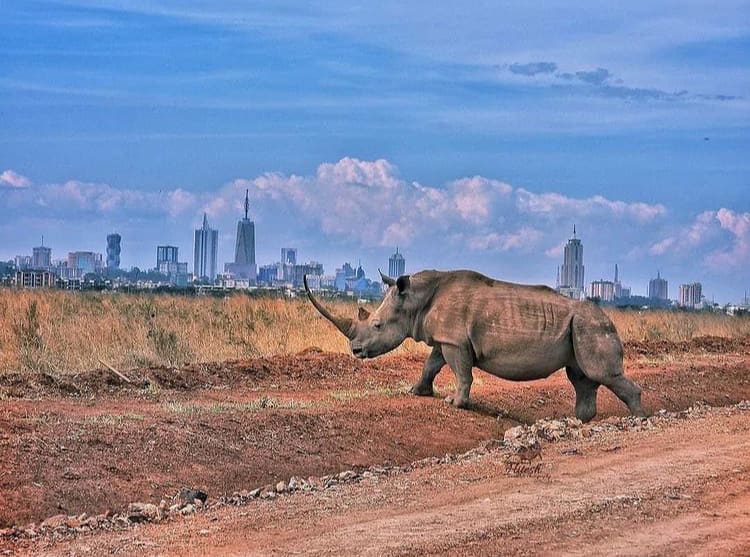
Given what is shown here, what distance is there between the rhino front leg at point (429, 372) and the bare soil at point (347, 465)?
252 mm

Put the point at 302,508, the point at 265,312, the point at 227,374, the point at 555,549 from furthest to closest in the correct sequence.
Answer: the point at 265,312, the point at 227,374, the point at 302,508, the point at 555,549

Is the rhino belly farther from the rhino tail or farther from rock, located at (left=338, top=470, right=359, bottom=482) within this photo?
rock, located at (left=338, top=470, right=359, bottom=482)

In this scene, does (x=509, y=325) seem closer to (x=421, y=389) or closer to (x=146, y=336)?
(x=421, y=389)

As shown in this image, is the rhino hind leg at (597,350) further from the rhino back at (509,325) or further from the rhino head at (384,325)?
the rhino head at (384,325)

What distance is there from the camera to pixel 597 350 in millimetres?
16172

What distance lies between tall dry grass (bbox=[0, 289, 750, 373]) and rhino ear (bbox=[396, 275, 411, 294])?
4.83 metres

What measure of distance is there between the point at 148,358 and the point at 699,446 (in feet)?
33.0

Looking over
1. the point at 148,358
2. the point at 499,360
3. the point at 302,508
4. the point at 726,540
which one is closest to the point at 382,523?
the point at 302,508

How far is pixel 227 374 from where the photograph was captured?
1883 cm

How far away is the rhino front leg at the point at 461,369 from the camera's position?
1656cm

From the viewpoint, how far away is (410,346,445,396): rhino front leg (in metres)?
17.3

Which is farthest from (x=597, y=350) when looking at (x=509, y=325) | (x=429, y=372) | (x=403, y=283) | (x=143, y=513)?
(x=143, y=513)

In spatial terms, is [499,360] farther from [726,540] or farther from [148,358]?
[726,540]

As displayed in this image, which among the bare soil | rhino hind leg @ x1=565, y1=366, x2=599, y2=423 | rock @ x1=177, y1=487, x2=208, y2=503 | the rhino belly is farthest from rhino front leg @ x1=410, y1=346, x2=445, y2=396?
rock @ x1=177, y1=487, x2=208, y2=503
